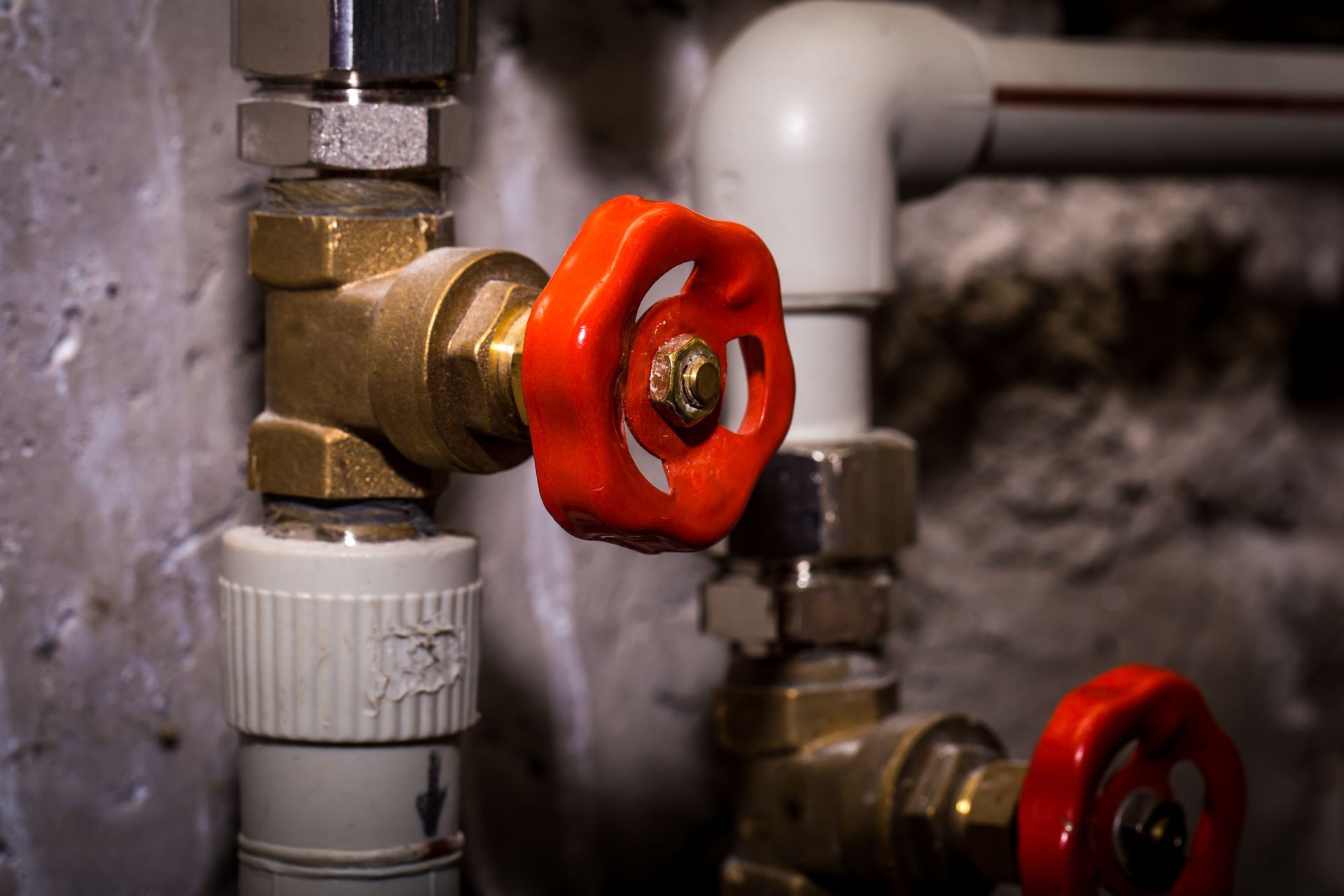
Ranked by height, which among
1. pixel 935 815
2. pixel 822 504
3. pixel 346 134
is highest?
pixel 346 134

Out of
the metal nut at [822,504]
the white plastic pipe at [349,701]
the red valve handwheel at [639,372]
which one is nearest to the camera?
the red valve handwheel at [639,372]

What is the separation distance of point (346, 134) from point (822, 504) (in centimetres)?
23

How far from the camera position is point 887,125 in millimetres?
567

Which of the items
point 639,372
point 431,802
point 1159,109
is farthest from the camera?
point 1159,109

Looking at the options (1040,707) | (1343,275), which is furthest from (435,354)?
(1343,275)

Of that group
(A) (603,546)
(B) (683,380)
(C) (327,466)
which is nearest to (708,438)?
(B) (683,380)

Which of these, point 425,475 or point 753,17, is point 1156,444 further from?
point 425,475

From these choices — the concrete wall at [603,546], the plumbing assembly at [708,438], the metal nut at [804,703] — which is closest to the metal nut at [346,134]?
the plumbing assembly at [708,438]

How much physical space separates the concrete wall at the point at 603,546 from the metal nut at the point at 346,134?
12 cm

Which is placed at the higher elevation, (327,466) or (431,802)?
(327,466)

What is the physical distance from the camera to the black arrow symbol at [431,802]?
48cm

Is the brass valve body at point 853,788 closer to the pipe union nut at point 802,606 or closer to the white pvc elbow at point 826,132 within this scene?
the pipe union nut at point 802,606

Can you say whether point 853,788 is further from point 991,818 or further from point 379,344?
point 379,344

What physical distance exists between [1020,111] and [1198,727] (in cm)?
28
